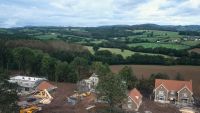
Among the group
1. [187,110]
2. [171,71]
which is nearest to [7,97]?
[187,110]

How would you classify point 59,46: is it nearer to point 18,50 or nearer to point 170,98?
point 18,50

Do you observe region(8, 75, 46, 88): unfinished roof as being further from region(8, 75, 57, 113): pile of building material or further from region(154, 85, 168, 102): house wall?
region(154, 85, 168, 102): house wall

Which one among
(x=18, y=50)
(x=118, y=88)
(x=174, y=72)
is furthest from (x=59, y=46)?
(x=118, y=88)

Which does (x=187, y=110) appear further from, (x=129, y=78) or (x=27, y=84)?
(x=27, y=84)

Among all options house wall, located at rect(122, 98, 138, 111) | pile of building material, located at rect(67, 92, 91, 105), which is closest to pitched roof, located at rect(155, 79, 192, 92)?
house wall, located at rect(122, 98, 138, 111)

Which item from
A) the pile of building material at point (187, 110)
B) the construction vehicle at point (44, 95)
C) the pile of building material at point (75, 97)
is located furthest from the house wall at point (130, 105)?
the construction vehicle at point (44, 95)

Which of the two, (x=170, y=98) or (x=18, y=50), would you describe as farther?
(x=18, y=50)

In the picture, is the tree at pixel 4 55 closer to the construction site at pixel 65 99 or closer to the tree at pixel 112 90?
the construction site at pixel 65 99
